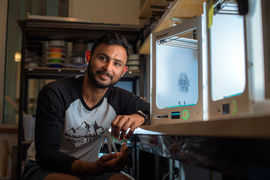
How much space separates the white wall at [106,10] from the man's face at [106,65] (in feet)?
5.42

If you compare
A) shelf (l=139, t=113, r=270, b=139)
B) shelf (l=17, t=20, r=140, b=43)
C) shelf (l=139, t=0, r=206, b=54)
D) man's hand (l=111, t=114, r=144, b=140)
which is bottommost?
man's hand (l=111, t=114, r=144, b=140)

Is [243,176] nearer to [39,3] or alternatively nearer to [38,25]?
[38,25]

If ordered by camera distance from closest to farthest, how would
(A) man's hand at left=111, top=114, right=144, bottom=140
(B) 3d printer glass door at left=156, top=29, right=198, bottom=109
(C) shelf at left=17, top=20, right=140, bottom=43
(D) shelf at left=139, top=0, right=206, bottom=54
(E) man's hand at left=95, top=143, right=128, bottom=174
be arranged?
(E) man's hand at left=95, top=143, right=128, bottom=174
(A) man's hand at left=111, top=114, right=144, bottom=140
(B) 3d printer glass door at left=156, top=29, right=198, bottom=109
(D) shelf at left=139, top=0, right=206, bottom=54
(C) shelf at left=17, top=20, right=140, bottom=43

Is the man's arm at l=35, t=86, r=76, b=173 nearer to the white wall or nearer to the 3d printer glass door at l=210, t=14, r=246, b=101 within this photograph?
the 3d printer glass door at l=210, t=14, r=246, b=101

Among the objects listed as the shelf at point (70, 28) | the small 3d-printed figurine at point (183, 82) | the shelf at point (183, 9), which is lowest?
the small 3d-printed figurine at point (183, 82)

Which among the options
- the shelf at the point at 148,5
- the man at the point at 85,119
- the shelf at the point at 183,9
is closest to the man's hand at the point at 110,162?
the man at the point at 85,119

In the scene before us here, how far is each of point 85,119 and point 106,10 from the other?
2029 millimetres

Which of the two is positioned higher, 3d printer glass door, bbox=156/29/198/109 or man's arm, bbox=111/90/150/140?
3d printer glass door, bbox=156/29/198/109

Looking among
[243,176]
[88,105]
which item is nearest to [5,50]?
[88,105]

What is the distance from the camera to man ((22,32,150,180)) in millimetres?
971

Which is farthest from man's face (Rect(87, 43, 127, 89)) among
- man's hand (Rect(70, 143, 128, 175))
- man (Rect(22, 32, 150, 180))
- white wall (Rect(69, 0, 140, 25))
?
white wall (Rect(69, 0, 140, 25))

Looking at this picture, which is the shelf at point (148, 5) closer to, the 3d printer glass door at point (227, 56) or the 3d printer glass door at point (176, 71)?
the 3d printer glass door at point (176, 71)

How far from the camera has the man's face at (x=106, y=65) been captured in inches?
56.3

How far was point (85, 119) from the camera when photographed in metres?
1.36
